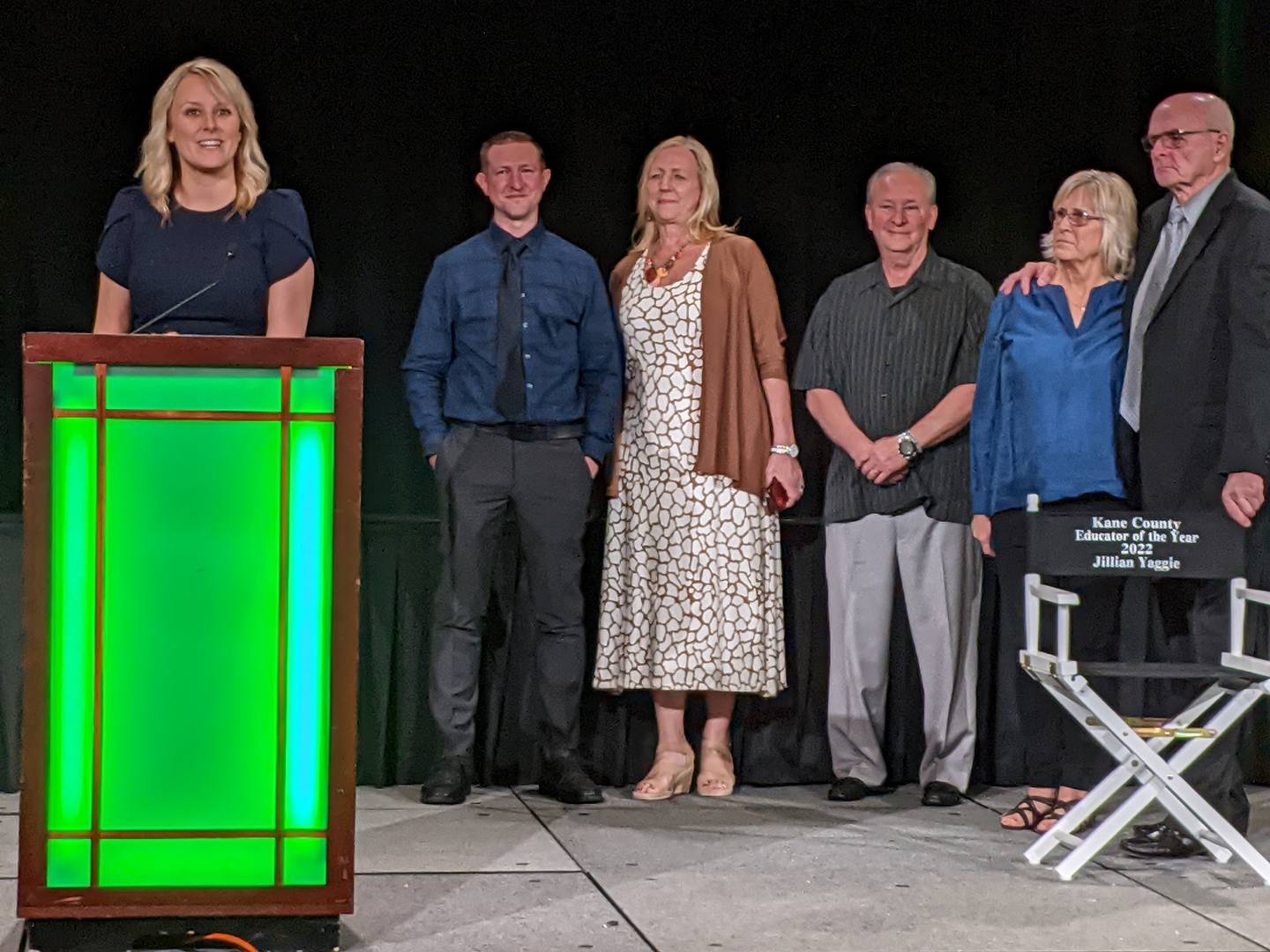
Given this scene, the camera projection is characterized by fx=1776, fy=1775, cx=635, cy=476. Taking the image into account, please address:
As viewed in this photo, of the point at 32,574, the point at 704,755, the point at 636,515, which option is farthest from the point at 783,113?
the point at 32,574

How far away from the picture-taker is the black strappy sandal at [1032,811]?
4.48 metres

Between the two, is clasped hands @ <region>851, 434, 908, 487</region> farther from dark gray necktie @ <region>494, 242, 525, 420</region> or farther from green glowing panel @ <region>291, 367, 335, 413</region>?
green glowing panel @ <region>291, 367, 335, 413</region>

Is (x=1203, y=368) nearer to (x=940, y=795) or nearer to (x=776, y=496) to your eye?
(x=776, y=496)

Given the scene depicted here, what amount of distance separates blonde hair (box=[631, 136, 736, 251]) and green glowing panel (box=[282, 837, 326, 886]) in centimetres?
248

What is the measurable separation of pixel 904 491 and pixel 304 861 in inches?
96.3

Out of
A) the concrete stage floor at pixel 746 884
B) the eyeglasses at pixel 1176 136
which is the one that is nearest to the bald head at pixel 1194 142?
the eyeglasses at pixel 1176 136

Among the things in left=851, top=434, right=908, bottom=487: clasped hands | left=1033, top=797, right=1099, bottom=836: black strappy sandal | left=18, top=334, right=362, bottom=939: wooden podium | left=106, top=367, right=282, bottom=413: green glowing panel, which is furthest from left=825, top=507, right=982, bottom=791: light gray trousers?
left=106, top=367, right=282, bottom=413: green glowing panel

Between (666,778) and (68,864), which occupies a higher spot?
(68,864)

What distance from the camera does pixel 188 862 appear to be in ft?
9.86

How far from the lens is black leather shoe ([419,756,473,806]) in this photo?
476 cm

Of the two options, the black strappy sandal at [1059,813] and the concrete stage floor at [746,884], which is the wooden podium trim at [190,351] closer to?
the concrete stage floor at [746,884]

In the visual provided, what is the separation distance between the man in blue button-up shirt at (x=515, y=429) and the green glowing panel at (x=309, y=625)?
177 centimetres

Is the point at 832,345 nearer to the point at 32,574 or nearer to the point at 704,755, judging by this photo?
the point at 704,755

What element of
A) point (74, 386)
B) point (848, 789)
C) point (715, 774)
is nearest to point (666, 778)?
point (715, 774)
